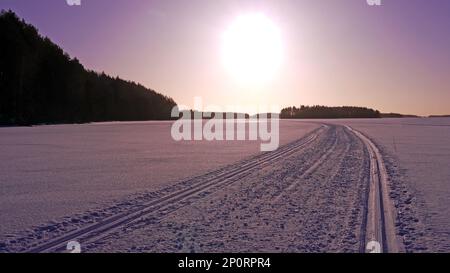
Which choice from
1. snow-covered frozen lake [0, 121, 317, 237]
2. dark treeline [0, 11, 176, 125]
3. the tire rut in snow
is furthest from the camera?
dark treeline [0, 11, 176, 125]

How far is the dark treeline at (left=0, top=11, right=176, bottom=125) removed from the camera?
Result: 47594 millimetres

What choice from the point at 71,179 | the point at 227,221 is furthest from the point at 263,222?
the point at 71,179

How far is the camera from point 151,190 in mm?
8188

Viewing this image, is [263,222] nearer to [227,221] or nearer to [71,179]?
[227,221]

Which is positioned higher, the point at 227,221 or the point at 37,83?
the point at 37,83

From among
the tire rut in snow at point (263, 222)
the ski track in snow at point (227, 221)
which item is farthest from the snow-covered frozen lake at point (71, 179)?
the tire rut in snow at point (263, 222)

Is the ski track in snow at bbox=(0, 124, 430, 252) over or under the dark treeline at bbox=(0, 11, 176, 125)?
under

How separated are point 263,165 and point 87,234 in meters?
7.94

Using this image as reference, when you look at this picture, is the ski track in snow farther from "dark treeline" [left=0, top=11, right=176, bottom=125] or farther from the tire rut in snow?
"dark treeline" [left=0, top=11, right=176, bottom=125]

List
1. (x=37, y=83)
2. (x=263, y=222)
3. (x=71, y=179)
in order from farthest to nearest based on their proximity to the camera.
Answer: (x=37, y=83)
(x=71, y=179)
(x=263, y=222)

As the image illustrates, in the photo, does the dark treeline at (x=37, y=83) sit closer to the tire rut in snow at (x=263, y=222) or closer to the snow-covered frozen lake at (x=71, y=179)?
the snow-covered frozen lake at (x=71, y=179)

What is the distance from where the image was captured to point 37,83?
54.1m

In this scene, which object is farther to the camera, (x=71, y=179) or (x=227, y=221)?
(x=71, y=179)

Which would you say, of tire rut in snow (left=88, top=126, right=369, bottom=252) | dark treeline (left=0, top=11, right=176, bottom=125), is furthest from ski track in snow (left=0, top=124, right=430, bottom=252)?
dark treeline (left=0, top=11, right=176, bottom=125)
